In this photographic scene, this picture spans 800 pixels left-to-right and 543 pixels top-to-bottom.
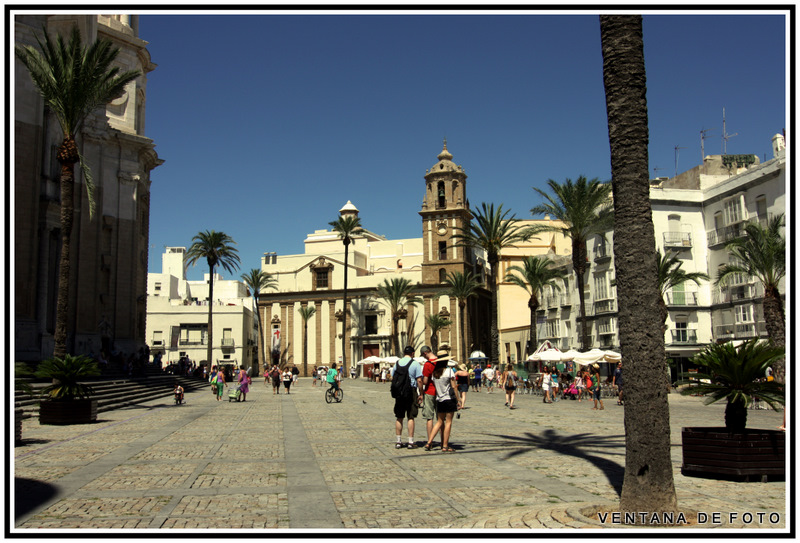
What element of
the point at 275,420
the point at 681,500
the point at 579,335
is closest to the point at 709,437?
the point at 681,500

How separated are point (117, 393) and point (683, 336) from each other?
32603 millimetres

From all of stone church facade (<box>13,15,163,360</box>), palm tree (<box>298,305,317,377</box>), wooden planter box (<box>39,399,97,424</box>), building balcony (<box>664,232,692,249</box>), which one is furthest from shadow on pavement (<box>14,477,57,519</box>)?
palm tree (<box>298,305,317,377</box>)

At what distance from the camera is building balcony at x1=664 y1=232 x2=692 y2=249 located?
141 feet

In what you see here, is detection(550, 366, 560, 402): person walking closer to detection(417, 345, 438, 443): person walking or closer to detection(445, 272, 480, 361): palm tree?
detection(417, 345, 438, 443): person walking

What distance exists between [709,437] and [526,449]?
353 cm

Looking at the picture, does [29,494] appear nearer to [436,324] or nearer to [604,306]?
[604,306]

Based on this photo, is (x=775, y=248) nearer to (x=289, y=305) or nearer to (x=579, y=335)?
(x=579, y=335)

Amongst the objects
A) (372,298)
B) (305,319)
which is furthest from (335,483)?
(305,319)

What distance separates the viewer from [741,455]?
812 centimetres

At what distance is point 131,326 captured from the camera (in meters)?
41.9

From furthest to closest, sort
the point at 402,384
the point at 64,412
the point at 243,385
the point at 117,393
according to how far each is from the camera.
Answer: the point at 243,385 → the point at 117,393 → the point at 64,412 → the point at 402,384

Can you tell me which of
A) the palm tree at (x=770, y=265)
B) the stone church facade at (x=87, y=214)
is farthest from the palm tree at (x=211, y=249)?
the palm tree at (x=770, y=265)

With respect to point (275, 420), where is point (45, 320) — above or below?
above
